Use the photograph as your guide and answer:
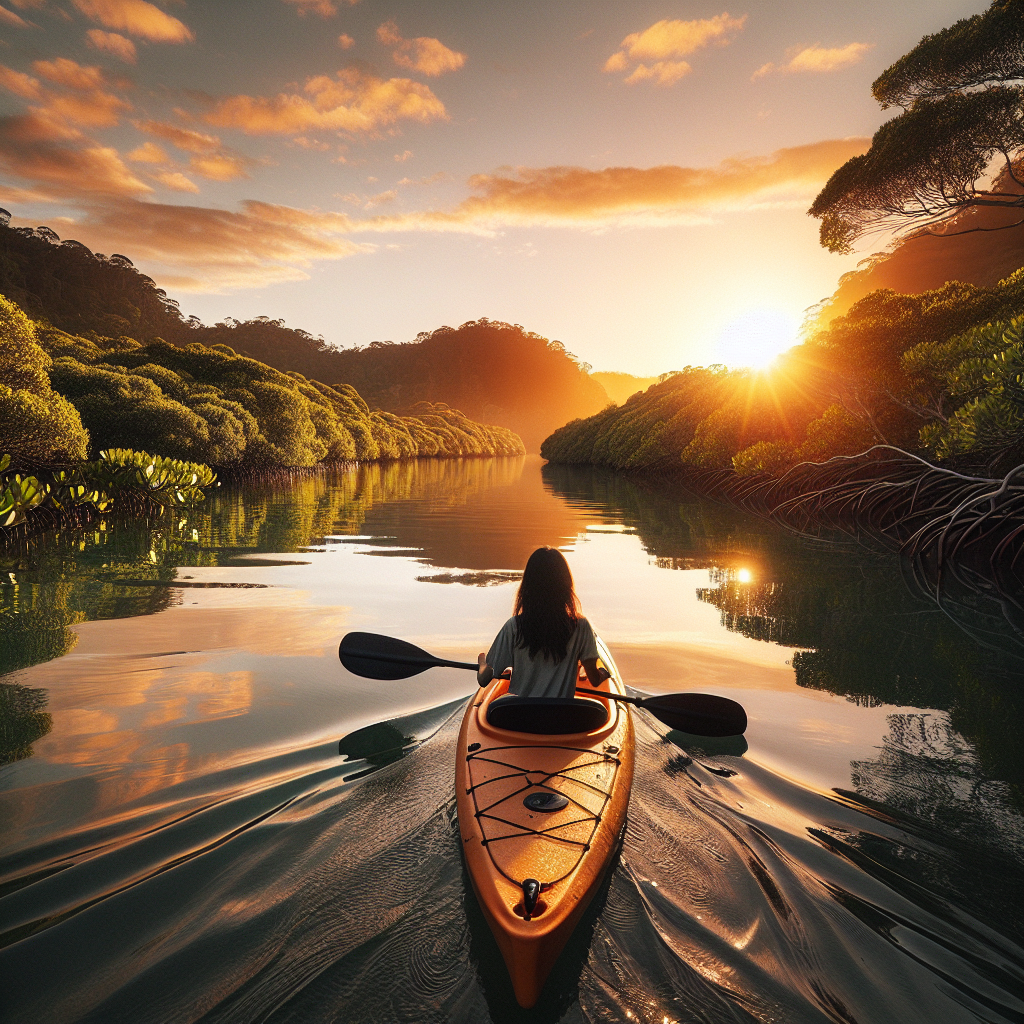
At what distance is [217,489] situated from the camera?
21.1m

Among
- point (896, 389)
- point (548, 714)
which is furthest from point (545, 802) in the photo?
point (896, 389)

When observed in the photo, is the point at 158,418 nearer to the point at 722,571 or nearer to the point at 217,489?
the point at 217,489

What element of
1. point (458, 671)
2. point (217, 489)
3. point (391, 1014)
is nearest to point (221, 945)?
point (391, 1014)

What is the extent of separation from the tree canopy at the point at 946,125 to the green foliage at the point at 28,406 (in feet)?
53.0

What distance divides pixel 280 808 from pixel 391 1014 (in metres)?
1.37

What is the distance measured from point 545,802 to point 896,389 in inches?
522

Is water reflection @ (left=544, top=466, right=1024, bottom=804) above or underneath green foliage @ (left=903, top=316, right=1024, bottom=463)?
underneath

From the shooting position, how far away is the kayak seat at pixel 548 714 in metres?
3.12

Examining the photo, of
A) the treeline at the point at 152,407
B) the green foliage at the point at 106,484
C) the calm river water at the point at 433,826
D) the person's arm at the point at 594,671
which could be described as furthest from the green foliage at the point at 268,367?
the person's arm at the point at 594,671

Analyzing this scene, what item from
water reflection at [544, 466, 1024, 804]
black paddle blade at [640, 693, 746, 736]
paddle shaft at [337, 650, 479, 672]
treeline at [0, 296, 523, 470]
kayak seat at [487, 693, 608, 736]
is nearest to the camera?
kayak seat at [487, 693, 608, 736]

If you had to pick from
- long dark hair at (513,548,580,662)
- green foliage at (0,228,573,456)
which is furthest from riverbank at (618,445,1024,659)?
green foliage at (0,228,573,456)

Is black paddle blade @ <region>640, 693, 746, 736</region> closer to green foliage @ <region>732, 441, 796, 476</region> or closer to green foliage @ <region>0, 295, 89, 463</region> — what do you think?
green foliage @ <region>0, 295, 89, 463</region>

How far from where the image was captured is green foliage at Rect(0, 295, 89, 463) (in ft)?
33.9

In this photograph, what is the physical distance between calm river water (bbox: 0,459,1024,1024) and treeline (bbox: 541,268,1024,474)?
10.3ft
